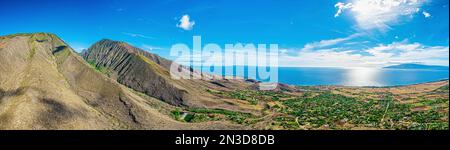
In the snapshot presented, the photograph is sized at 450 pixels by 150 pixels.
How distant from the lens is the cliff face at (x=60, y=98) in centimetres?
7075

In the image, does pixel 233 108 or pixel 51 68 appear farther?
pixel 233 108

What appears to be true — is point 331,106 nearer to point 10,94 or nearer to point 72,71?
point 72,71

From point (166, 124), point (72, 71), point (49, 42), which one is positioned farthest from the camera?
point (49, 42)

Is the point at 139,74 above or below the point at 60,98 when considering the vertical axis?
above

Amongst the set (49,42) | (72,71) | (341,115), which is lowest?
(341,115)

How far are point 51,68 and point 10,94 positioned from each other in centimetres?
2605

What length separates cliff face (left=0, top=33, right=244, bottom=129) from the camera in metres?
70.8

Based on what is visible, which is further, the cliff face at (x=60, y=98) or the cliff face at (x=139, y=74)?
the cliff face at (x=139, y=74)

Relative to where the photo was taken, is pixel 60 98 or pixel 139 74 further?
pixel 139 74

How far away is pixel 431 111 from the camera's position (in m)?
117

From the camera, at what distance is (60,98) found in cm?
8206

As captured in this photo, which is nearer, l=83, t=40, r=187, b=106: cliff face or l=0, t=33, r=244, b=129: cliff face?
l=0, t=33, r=244, b=129: cliff face

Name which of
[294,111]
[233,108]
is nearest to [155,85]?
[233,108]
